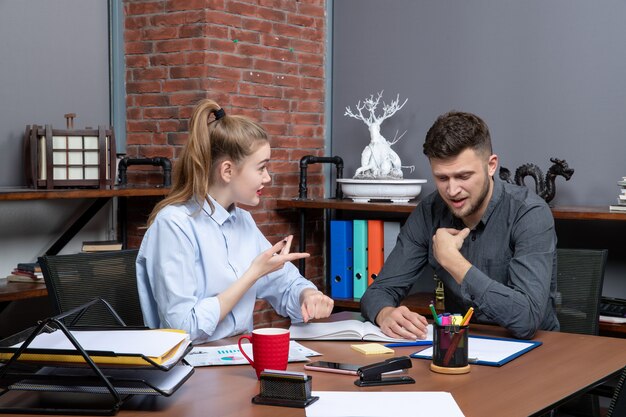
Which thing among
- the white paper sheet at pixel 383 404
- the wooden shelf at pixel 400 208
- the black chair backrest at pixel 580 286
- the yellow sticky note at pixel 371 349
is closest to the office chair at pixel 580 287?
the black chair backrest at pixel 580 286

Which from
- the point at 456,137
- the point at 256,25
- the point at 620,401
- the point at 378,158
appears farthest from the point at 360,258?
the point at 620,401

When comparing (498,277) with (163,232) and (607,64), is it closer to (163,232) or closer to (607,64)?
(163,232)

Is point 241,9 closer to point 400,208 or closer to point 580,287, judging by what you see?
point 400,208

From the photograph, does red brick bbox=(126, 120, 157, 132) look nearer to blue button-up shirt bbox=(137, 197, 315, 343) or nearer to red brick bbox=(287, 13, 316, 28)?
red brick bbox=(287, 13, 316, 28)

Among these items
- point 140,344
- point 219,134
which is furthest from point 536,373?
point 219,134

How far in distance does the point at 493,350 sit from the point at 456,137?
0.66m

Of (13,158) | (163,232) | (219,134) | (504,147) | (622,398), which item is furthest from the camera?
(504,147)

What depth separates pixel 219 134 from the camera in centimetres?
233

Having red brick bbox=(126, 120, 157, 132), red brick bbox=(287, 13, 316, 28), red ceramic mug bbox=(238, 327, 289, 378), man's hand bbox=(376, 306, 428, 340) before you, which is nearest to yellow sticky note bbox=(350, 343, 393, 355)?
man's hand bbox=(376, 306, 428, 340)

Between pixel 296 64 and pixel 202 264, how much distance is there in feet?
6.64

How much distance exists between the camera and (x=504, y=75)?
3.76 metres

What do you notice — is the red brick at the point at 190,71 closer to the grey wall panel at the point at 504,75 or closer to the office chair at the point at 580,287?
the grey wall panel at the point at 504,75

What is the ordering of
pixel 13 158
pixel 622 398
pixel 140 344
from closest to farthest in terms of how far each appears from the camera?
pixel 622 398
pixel 140 344
pixel 13 158

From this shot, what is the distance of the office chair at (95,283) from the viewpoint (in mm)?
2150
